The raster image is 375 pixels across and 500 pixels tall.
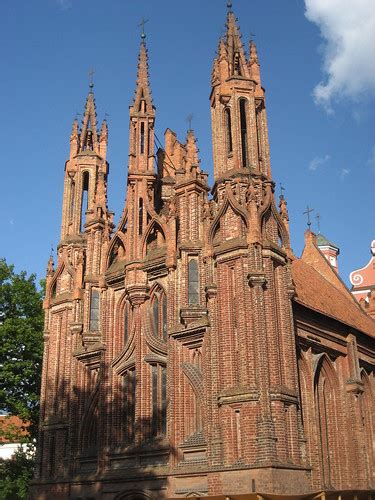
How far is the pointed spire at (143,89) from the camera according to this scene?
85.7ft

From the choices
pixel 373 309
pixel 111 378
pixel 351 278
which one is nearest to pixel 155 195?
pixel 111 378

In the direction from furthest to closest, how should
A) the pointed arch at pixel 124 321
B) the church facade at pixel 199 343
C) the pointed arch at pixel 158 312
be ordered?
the pointed arch at pixel 124 321 < the pointed arch at pixel 158 312 < the church facade at pixel 199 343

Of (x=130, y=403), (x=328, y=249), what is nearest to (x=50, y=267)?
(x=130, y=403)

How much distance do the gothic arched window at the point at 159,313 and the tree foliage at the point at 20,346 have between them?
1069 cm

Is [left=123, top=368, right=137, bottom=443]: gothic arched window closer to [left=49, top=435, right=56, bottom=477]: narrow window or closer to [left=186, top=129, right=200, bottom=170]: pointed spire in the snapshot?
[left=49, top=435, right=56, bottom=477]: narrow window

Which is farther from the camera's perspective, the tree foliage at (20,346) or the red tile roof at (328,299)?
the tree foliage at (20,346)

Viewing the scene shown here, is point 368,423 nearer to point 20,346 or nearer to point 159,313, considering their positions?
point 159,313

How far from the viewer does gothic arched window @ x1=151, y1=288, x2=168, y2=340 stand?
21.9 m

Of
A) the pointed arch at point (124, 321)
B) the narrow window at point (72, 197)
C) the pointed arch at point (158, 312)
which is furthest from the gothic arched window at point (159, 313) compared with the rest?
the narrow window at point (72, 197)

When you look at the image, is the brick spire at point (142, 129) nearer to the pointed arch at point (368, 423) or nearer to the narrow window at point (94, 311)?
the narrow window at point (94, 311)

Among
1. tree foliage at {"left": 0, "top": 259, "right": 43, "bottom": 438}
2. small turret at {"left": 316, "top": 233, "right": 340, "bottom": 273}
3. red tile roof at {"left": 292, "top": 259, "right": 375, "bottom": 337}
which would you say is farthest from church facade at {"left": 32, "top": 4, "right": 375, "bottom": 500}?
small turret at {"left": 316, "top": 233, "right": 340, "bottom": 273}

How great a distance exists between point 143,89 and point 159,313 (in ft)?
31.7

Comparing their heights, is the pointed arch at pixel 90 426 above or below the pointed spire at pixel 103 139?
below

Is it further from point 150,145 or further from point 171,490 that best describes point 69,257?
point 171,490
